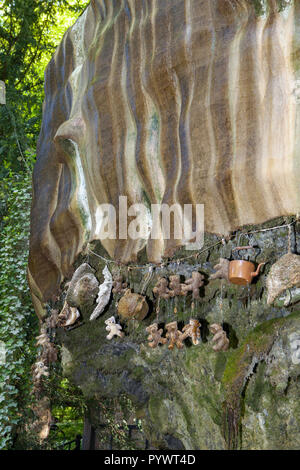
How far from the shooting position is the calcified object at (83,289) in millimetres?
4141

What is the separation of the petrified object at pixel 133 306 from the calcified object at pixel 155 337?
7.1 inches

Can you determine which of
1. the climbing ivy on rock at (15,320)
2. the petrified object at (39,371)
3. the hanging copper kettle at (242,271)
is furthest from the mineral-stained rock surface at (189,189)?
the climbing ivy on rock at (15,320)

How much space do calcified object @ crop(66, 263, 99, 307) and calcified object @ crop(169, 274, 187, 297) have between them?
889 millimetres

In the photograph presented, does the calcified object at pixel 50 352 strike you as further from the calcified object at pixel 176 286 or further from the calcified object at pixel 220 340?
the calcified object at pixel 220 340

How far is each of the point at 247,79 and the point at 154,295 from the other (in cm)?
167

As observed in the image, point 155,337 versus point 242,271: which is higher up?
point 242,271

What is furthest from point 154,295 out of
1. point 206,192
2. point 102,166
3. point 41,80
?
point 41,80

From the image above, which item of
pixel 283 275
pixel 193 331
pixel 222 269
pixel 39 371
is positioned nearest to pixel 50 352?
pixel 39 371

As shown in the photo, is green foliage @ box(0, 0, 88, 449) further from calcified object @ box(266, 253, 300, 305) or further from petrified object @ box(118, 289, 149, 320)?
calcified object @ box(266, 253, 300, 305)

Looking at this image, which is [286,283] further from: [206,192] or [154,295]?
[154,295]

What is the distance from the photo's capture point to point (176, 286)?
3.44m

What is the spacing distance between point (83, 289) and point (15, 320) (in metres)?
2.13

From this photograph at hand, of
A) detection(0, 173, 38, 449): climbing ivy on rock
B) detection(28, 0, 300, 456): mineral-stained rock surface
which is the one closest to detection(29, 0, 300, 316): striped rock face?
detection(28, 0, 300, 456): mineral-stained rock surface

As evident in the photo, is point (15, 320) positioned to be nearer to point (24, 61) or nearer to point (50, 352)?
point (50, 352)
